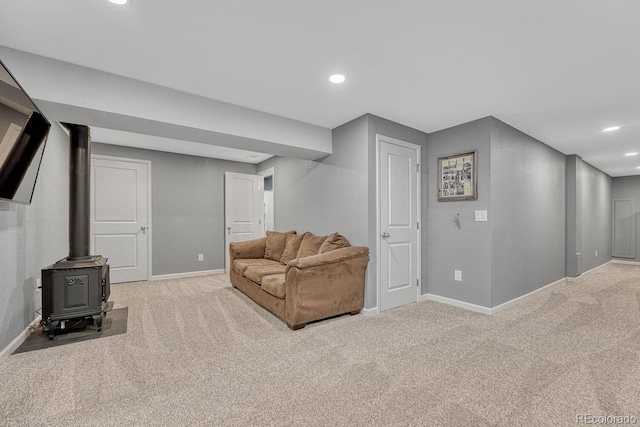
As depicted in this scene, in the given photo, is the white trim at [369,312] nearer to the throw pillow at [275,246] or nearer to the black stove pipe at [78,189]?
the throw pillow at [275,246]

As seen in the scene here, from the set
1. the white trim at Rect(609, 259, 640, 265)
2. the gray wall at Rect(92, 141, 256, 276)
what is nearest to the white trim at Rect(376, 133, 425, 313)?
the gray wall at Rect(92, 141, 256, 276)

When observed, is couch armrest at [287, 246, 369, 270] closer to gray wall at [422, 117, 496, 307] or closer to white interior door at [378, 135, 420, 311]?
white interior door at [378, 135, 420, 311]

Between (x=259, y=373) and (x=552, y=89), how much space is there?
3507 mm

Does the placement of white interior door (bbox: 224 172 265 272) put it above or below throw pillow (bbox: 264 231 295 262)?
above

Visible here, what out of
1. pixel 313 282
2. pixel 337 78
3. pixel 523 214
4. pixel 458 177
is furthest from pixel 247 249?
pixel 523 214

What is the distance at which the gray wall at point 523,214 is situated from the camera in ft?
11.1

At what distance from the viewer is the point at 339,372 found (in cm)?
206

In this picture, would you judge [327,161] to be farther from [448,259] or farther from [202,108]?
[448,259]

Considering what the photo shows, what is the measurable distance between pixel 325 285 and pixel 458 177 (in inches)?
85.3

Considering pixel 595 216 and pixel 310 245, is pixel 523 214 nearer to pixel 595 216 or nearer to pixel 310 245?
pixel 310 245

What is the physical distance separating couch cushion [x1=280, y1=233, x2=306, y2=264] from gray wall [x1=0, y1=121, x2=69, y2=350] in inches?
107

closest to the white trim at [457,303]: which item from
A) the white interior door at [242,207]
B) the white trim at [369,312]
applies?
the white trim at [369,312]

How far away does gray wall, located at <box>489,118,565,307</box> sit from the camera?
3.37 meters

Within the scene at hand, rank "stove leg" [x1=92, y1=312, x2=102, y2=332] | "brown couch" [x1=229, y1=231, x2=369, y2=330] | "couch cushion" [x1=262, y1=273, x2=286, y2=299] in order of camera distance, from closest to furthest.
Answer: "stove leg" [x1=92, y1=312, x2=102, y2=332], "brown couch" [x1=229, y1=231, x2=369, y2=330], "couch cushion" [x1=262, y1=273, x2=286, y2=299]
